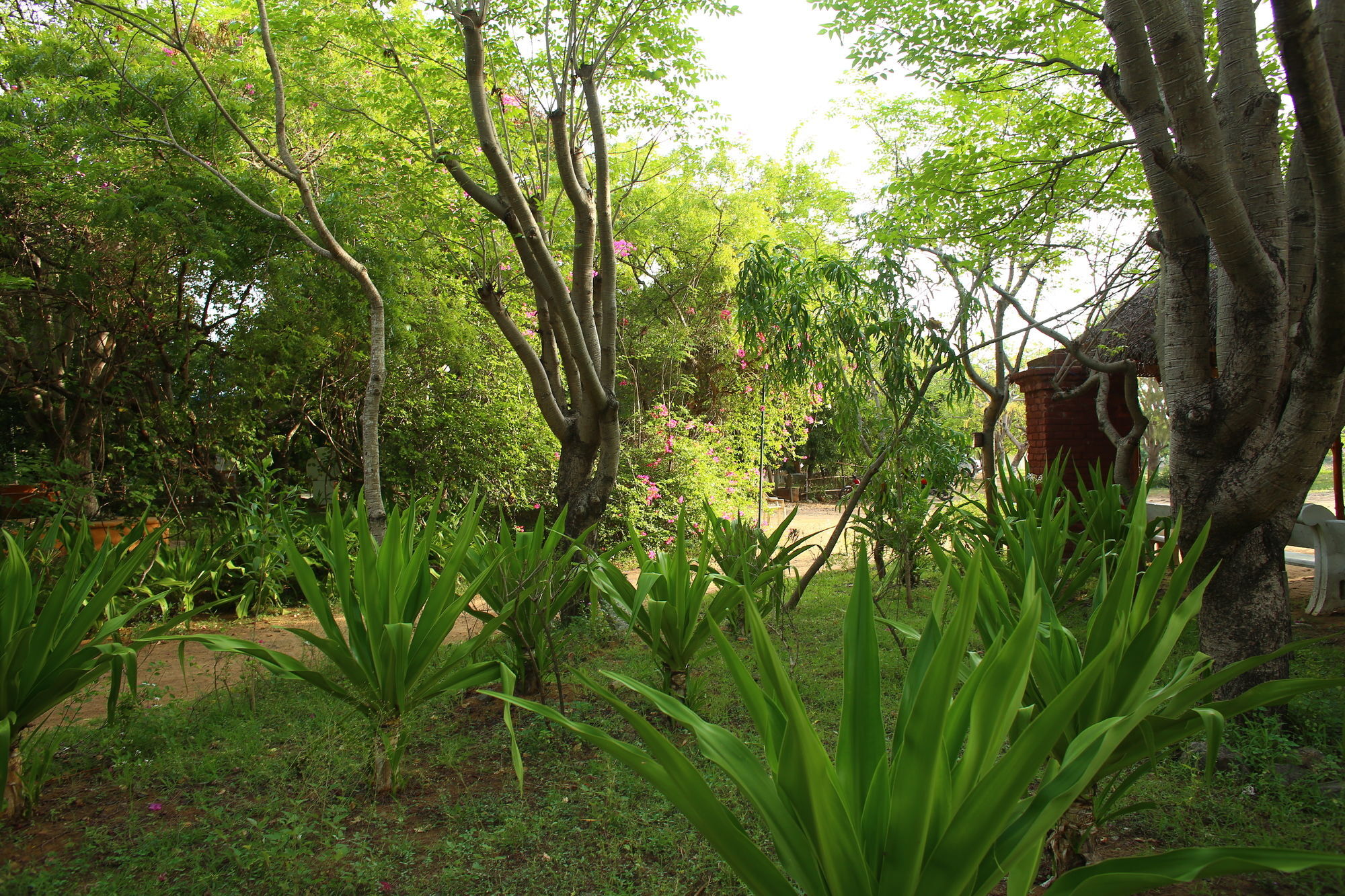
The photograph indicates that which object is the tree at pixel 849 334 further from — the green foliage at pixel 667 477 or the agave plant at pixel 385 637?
the green foliage at pixel 667 477

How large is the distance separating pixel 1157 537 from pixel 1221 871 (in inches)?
194

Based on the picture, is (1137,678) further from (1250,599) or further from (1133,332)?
(1133,332)

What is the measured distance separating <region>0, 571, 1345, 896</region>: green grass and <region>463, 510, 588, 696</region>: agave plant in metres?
0.22

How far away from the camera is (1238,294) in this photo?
2.32 metres

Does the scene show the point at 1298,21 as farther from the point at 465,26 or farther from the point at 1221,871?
the point at 465,26

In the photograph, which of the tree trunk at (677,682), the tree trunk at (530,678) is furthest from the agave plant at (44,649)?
the tree trunk at (677,682)

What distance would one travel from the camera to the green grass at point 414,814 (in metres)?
1.70

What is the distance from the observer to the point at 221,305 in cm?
606

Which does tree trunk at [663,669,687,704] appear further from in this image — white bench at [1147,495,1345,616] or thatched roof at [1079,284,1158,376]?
thatched roof at [1079,284,1158,376]

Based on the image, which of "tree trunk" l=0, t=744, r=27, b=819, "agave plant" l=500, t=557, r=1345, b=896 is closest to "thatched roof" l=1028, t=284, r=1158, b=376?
"agave plant" l=500, t=557, r=1345, b=896

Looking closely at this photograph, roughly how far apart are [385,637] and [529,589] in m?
0.59

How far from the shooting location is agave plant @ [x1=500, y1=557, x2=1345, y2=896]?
37.2 inches

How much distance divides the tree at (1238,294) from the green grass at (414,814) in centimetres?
49

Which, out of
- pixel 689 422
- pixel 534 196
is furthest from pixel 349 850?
pixel 689 422
